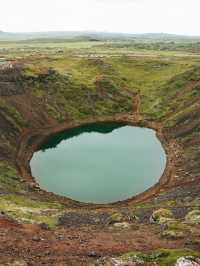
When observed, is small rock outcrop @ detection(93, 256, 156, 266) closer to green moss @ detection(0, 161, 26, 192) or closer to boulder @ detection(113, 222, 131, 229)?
boulder @ detection(113, 222, 131, 229)

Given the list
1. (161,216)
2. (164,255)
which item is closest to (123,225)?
(161,216)

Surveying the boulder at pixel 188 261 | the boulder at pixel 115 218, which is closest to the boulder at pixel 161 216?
the boulder at pixel 115 218

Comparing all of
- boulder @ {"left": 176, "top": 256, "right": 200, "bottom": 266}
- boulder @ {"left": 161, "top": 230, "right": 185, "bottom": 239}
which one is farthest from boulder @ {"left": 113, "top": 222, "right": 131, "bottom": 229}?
boulder @ {"left": 176, "top": 256, "right": 200, "bottom": 266}

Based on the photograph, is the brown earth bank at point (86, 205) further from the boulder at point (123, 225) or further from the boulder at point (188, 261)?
the boulder at point (188, 261)

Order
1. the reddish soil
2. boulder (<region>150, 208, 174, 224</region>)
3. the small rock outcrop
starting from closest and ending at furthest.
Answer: the small rock outcrop < the reddish soil < boulder (<region>150, 208, 174, 224</region>)

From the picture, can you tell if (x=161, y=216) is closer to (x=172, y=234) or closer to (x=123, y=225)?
(x=123, y=225)

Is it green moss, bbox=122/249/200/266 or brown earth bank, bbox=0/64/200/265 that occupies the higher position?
brown earth bank, bbox=0/64/200/265

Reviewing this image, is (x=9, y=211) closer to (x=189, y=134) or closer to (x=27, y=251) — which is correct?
(x=27, y=251)

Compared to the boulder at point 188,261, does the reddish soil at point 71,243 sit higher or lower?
higher

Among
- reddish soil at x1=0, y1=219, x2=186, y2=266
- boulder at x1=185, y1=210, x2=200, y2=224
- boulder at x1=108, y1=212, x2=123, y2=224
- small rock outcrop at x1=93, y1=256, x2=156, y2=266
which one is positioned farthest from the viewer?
boulder at x1=108, y1=212, x2=123, y2=224

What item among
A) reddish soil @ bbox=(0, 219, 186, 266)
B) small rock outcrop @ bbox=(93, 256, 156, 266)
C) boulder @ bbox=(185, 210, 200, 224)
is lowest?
small rock outcrop @ bbox=(93, 256, 156, 266)
